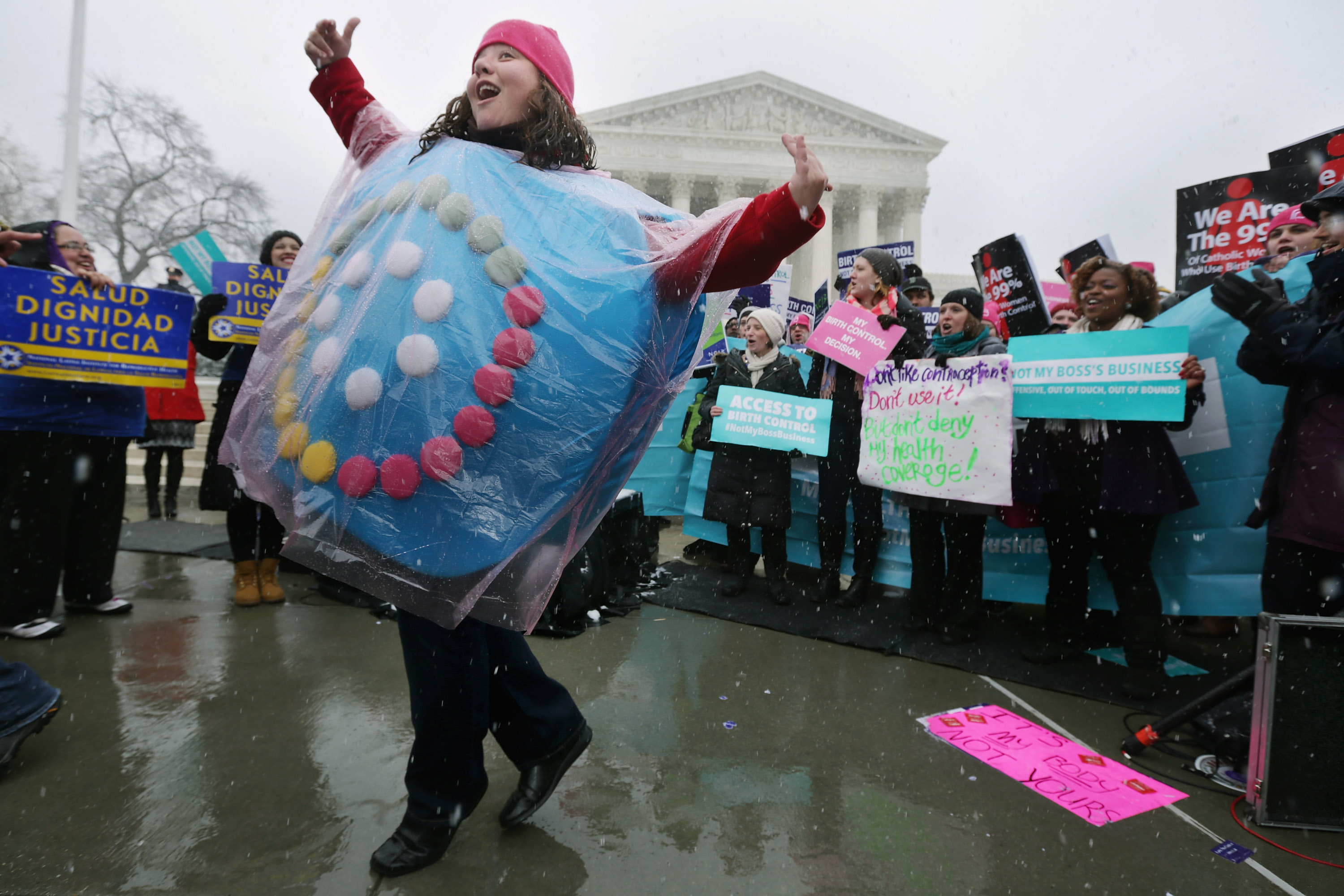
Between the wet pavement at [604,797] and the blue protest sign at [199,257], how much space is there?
6.06 ft

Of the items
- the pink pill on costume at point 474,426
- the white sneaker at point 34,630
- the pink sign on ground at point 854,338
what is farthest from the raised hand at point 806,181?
the white sneaker at point 34,630

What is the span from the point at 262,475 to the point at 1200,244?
4.48m

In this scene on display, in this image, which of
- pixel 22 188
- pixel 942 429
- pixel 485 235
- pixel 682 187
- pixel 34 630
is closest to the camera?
pixel 485 235

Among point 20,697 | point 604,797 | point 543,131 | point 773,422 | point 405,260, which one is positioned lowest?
point 604,797

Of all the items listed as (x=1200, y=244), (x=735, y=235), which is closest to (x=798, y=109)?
(x=1200, y=244)

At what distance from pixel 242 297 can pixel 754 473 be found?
3007 mm

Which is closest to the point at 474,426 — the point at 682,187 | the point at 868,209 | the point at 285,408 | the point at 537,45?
the point at 285,408

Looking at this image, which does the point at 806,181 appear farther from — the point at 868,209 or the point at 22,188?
the point at 868,209

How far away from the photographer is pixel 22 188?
1527 cm

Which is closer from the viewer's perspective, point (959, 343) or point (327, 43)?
point (327, 43)

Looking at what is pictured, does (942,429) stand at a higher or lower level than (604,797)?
higher

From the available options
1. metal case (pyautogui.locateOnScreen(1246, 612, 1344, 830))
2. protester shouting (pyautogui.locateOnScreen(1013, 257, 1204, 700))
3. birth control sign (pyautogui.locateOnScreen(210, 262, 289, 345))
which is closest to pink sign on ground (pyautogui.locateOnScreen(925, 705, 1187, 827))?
metal case (pyautogui.locateOnScreen(1246, 612, 1344, 830))

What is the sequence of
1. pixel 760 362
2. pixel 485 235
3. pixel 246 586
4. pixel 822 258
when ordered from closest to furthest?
pixel 485 235
pixel 246 586
pixel 760 362
pixel 822 258

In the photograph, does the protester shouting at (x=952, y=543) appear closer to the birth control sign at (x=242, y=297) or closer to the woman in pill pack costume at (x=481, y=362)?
the woman in pill pack costume at (x=481, y=362)
